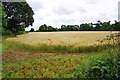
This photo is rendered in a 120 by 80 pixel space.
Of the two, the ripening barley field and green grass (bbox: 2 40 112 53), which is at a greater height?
the ripening barley field

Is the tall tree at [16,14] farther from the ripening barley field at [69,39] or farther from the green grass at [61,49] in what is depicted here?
the green grass at [61,49]

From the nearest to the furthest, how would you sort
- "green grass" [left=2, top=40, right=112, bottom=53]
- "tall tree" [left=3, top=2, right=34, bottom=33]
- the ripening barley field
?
"green grass" [left=2, top=40, right=112, bottom=53]
the ripening barley field
"tall tree" [left=3, top=2, right=34, bottom=33]

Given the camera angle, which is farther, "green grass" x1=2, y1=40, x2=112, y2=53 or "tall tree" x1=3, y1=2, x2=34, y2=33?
"tall tree" x1=3, y1=2, x2=34, y2=33

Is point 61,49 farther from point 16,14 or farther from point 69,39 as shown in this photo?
point 16,14

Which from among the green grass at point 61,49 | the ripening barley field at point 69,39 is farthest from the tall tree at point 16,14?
the green grass at point 61,49

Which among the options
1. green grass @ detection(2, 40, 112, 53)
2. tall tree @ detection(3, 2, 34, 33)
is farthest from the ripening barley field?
tall tree @ detection(3, 2, 34, 33)

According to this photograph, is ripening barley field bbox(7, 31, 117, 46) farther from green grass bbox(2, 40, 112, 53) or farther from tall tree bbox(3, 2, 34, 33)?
tall tree bbox(3, 2, 34, 33)

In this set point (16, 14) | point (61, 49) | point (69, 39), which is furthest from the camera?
point (16, 14)

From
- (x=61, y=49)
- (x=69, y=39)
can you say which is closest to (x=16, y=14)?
→ (x=69, y=39)

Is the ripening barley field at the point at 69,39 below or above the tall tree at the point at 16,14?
below

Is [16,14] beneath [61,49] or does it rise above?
above

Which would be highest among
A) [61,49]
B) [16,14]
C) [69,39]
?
[16,14]

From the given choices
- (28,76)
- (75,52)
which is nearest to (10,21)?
(75,52)

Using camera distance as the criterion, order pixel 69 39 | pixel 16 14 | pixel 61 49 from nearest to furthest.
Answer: pixel 61 49, pixel 69 39, pixel 16 14
